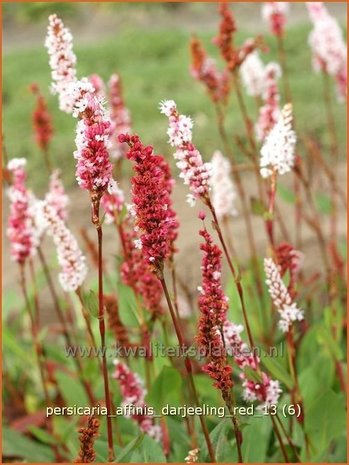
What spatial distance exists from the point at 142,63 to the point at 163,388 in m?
6.59

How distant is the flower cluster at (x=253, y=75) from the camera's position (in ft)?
10.1

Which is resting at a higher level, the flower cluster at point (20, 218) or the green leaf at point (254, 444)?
the flower cluster at point (20, 218)

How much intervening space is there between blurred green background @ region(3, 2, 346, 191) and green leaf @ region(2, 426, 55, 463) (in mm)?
3158

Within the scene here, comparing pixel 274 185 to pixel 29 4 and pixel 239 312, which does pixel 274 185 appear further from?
pixel 29 4

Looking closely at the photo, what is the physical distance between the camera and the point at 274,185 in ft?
6.63

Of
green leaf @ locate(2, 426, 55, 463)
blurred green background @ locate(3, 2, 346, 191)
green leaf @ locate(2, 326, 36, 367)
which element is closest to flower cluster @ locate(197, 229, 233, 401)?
green leaf @ locate(2, 426, 55, 463)

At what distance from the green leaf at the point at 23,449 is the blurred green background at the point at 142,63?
3.16 metres

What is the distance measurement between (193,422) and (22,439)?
827mm

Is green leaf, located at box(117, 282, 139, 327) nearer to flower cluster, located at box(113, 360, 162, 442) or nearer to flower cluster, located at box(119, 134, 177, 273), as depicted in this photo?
flower cluster, located at box(113, 360, 162, 442)

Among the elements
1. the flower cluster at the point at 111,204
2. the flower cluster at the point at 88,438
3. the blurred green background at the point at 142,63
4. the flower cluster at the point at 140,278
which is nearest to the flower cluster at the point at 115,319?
the flower cluster at the point at 140,278

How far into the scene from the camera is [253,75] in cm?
307

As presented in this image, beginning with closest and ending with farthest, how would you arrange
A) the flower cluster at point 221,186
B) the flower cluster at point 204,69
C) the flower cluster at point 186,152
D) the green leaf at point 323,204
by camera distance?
the flower cluster at point 186,152
the flower cluster at point 221,186
the flower cluster at point 204,69
the green leaf at point 323,204

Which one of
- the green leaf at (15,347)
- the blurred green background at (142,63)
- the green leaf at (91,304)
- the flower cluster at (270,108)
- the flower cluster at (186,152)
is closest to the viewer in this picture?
the flower cluster at (186,152)

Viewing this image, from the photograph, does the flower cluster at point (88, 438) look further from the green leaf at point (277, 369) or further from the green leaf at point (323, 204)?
the green leaf at point (323, 204)
